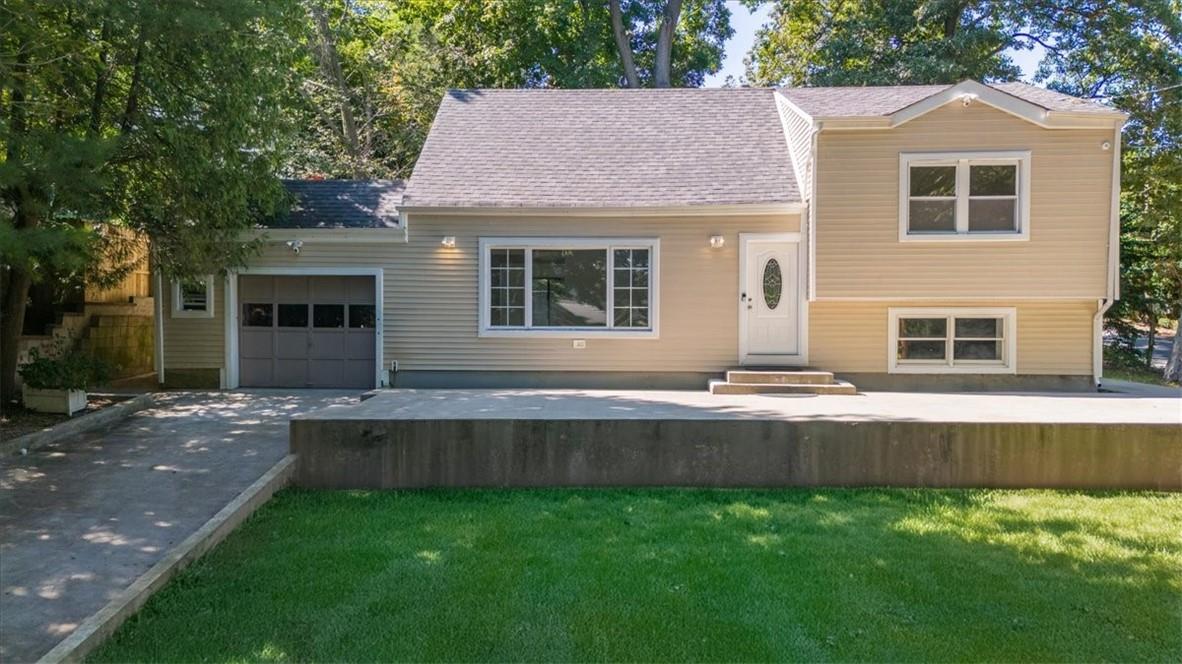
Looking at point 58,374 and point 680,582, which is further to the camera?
point 58,374

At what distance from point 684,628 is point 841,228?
310 inches

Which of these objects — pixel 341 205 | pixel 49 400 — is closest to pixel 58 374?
pixel 49 400

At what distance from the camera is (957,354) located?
35.4ft

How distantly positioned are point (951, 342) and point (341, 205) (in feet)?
34.3

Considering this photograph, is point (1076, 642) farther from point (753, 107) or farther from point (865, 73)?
point (865, 73)

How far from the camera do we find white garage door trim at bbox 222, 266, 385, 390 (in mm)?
11133

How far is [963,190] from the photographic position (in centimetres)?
1021

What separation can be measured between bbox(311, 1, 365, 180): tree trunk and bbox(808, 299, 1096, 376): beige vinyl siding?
13.7 metres

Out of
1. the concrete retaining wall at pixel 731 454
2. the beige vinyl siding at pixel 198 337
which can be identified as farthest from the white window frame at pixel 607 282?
the beige vinyl siding at pixel 198 337

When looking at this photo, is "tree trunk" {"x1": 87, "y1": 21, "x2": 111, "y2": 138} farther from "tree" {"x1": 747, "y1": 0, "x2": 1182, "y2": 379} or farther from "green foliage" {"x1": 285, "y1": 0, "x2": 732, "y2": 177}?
"tree" {"x1": 747, "y1": 0, "x2": 1182, "y2": 379}

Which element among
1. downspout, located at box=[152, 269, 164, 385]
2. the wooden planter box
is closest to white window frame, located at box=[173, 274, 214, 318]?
downspout, located at box=[152, 269, 164, 385]

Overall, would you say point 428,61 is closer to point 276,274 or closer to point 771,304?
point 276,274

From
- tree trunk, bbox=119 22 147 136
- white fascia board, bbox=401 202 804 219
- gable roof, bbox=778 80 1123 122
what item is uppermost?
gable roof, bbox=778 80 1123 122

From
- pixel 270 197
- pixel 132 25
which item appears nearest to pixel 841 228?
pixel 270 197
